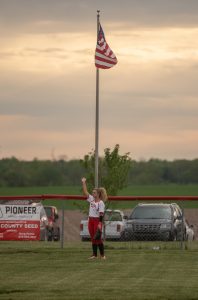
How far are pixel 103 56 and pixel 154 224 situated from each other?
7.46 meters

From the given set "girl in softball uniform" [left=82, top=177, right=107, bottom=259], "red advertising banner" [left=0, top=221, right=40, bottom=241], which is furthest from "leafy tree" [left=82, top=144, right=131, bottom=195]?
"girl in softball uniform" [left=82, top=177, right=107, bottom=259]

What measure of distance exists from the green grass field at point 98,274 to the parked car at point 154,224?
16.7 ft

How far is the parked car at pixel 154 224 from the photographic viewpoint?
3747 cm

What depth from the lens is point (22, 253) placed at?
3044cm

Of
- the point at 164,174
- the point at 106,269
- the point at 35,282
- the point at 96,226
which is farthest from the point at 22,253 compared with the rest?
the point at 164,174

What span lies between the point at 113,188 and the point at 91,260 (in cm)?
1967

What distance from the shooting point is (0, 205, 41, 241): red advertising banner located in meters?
34.7

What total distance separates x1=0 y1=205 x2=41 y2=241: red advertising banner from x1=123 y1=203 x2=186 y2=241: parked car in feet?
12.4

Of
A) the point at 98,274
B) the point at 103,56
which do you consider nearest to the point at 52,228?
the point at 103,56

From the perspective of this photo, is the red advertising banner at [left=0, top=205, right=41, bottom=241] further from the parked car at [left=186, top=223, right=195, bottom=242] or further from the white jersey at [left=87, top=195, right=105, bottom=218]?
the white jersey at [left=87, top=195, right=105, bottom=218]

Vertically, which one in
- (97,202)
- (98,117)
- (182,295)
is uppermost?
(98,117)

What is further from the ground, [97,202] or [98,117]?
[98,117]

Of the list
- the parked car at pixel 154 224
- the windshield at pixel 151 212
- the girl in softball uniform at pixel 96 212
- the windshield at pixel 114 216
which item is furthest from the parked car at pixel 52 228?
the girl in softball uniform at pixel 96 212

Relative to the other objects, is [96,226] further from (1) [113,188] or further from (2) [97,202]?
(1) [113,188]
